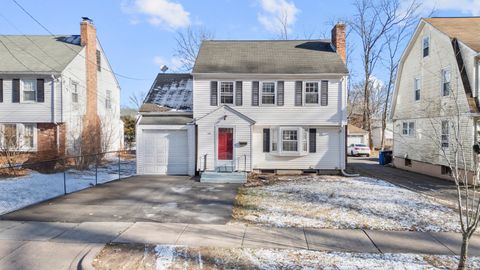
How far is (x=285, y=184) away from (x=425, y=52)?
12.3 meters

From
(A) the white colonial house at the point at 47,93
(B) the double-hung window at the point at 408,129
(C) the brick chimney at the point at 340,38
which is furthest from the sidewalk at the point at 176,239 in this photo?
(B) the double-hung window at the point at 408,129

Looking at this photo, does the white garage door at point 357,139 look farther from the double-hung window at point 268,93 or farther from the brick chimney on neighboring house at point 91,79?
the brick chimney on neighboring house at point 91,79

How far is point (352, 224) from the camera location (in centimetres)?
800

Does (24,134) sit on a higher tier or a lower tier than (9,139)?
higher

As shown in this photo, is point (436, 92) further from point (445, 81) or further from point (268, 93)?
point (268, 93)

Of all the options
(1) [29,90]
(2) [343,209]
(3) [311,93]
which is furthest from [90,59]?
(2) [343,209]

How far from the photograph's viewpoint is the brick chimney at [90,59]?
2250 centimetres

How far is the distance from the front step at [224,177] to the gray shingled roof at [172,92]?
16.4ft

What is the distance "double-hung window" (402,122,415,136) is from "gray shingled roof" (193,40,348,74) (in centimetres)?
697

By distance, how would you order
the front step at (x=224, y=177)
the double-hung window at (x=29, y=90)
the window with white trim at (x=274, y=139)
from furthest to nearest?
the double-hung window at (x=29, y=90), the window with white trim at (x=274, y=139), the front step at (x=224, y=177)

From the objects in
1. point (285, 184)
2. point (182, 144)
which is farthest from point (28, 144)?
point (285, 184)

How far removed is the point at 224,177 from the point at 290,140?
4181 mm

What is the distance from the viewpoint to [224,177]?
15695 mm

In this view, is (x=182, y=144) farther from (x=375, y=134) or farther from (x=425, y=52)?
(x=375, y=134)
